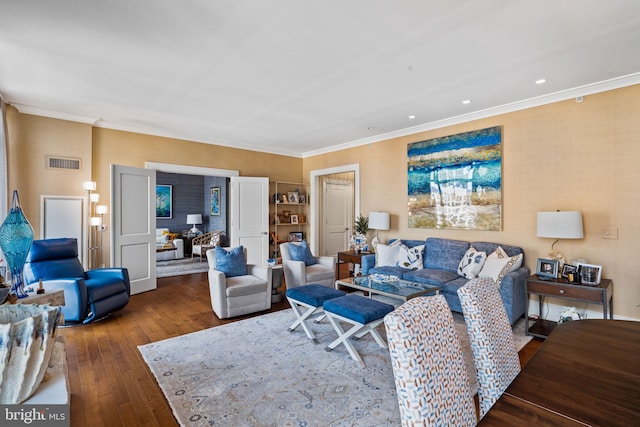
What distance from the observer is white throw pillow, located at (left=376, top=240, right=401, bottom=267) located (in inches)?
189

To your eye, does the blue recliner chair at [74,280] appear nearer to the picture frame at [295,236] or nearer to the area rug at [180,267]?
the area rug at [180,267]

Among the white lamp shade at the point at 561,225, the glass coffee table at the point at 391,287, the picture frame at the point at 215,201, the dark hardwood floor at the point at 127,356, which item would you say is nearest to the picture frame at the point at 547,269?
the white lamp shade at the point at 561,225

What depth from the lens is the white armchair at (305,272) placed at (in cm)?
441

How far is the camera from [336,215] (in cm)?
772

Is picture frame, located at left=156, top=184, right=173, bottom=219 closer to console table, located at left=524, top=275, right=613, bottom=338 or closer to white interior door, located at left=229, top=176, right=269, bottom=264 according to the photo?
white interior door, located at left=229, top=176, right=269, bottom=264

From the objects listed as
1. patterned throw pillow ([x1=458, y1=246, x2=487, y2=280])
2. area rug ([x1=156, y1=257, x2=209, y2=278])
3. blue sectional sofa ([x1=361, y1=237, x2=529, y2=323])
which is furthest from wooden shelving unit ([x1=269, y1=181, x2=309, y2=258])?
patterned throw pillow ([x1=458, y1=246, x2=487, y2=280])

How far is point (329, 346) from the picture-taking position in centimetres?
297

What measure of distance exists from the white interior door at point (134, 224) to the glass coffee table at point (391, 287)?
3.45 meters

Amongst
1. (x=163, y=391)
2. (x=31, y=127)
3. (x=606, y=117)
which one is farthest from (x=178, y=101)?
(x=606, y=117)

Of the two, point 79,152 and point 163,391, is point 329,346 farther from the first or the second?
point 79,152

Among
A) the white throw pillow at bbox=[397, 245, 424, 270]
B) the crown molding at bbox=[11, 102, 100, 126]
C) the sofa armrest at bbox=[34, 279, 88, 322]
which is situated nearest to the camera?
the sofa armrest at bbox=[34, 279, 88, 322]

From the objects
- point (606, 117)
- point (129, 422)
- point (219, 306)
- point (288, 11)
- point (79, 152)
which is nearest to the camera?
point (129, 422)

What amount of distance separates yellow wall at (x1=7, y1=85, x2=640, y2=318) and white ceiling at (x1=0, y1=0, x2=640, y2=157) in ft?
0.82

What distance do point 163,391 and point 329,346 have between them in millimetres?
1412
